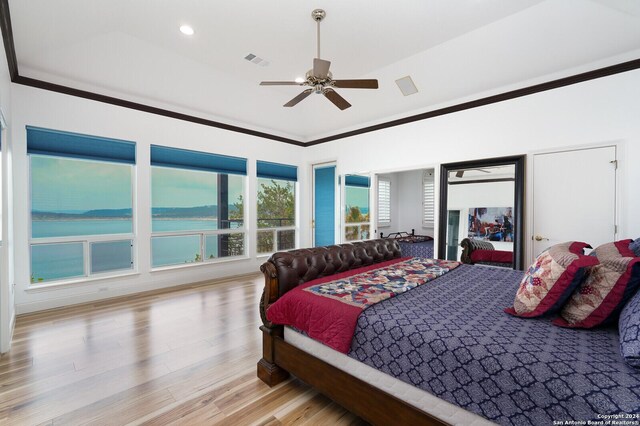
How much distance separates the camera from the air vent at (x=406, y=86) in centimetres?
437

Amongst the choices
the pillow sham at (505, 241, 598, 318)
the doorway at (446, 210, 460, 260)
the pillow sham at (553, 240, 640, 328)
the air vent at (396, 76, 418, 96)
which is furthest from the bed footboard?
the air vent at (396, 76, 418, 96)

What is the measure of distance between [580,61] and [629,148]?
1148mm

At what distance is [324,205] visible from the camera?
664cm

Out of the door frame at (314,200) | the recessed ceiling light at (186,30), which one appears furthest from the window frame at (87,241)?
the door frame at (314,200)

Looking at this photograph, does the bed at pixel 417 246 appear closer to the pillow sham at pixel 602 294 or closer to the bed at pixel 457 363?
the bed at pixel 457 363

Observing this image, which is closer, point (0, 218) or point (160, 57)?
point (0, 218)

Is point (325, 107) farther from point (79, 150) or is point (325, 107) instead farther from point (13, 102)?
point (13, 102)

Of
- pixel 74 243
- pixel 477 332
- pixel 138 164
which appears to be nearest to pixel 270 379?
pixel 477 332

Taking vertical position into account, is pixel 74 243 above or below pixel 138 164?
below

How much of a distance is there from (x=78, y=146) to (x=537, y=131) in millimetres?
6200

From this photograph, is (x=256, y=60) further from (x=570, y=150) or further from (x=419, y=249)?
(x=570, y=150)

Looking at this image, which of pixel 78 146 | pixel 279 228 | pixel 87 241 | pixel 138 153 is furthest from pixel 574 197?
pixel 78 146

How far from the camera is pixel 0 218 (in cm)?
260

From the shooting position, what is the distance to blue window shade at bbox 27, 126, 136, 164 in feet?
12.2
